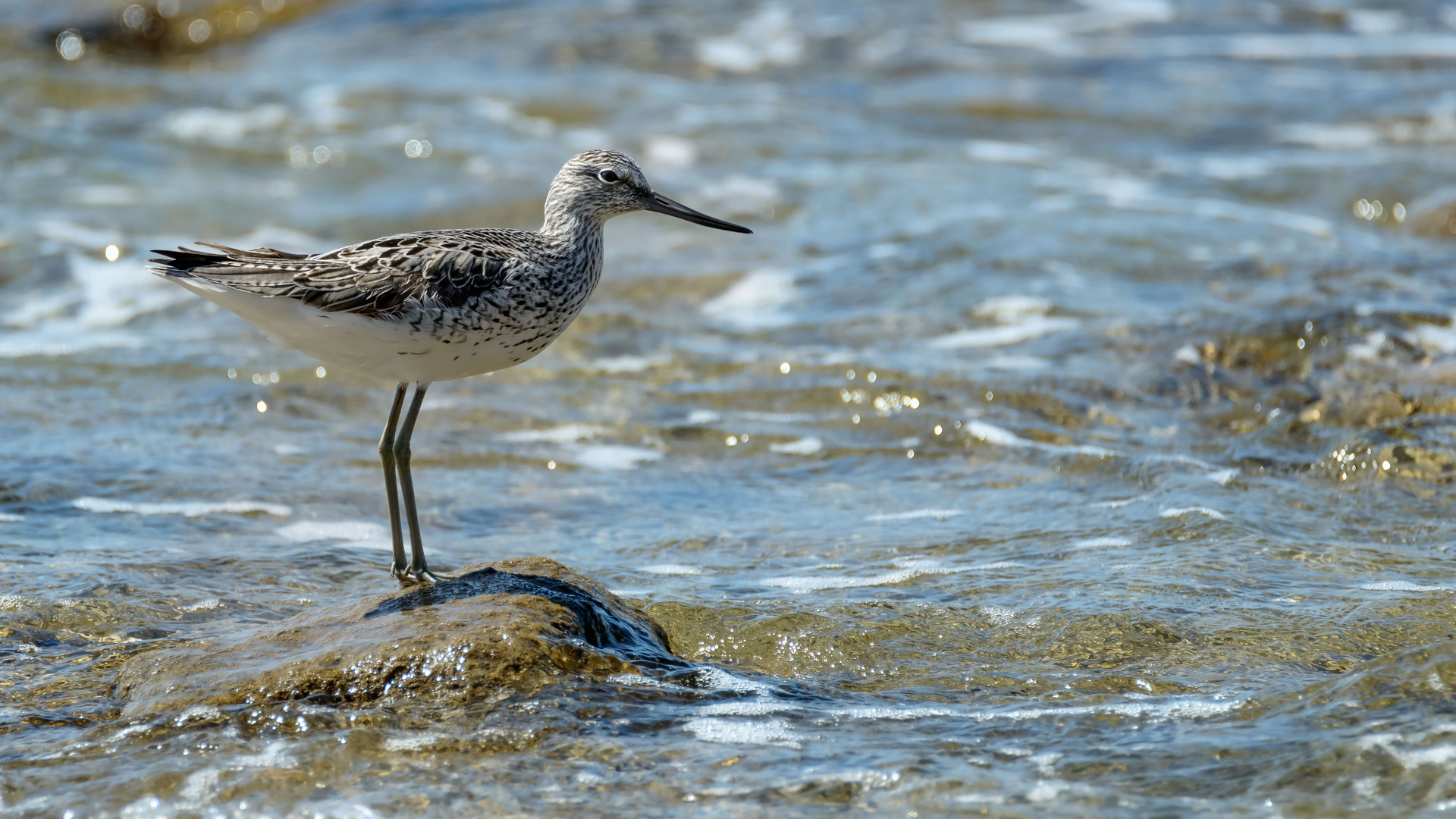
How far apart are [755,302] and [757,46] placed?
8522 millimetres

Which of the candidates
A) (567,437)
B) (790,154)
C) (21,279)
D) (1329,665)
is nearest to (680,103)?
(790,154)

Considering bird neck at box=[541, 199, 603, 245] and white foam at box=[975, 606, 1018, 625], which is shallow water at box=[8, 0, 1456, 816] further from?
bird neck at box=[541, 199, 603, 245]

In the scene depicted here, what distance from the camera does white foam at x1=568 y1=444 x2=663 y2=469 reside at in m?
8.38

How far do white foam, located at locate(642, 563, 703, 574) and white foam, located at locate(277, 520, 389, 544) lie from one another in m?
1.46

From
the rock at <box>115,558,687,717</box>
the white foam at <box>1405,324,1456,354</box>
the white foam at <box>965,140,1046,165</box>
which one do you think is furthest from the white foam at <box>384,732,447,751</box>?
the white foam at <box>965,140,1046,165</box>

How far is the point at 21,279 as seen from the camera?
11805 millimetres

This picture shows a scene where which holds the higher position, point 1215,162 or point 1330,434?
point 1215,162

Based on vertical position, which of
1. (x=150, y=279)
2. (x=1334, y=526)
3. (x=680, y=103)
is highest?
(x=680, y=103)

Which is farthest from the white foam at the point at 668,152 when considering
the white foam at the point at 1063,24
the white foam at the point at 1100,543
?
the white foam at the point at 1100,543

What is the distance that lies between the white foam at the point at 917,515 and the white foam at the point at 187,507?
310cm

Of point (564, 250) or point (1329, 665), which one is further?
point (564, 250)

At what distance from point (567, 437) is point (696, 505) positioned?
1.37 metres

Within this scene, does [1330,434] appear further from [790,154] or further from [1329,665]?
[790,154]

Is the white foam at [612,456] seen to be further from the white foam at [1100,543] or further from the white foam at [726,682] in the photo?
the white foam at [726,682]
